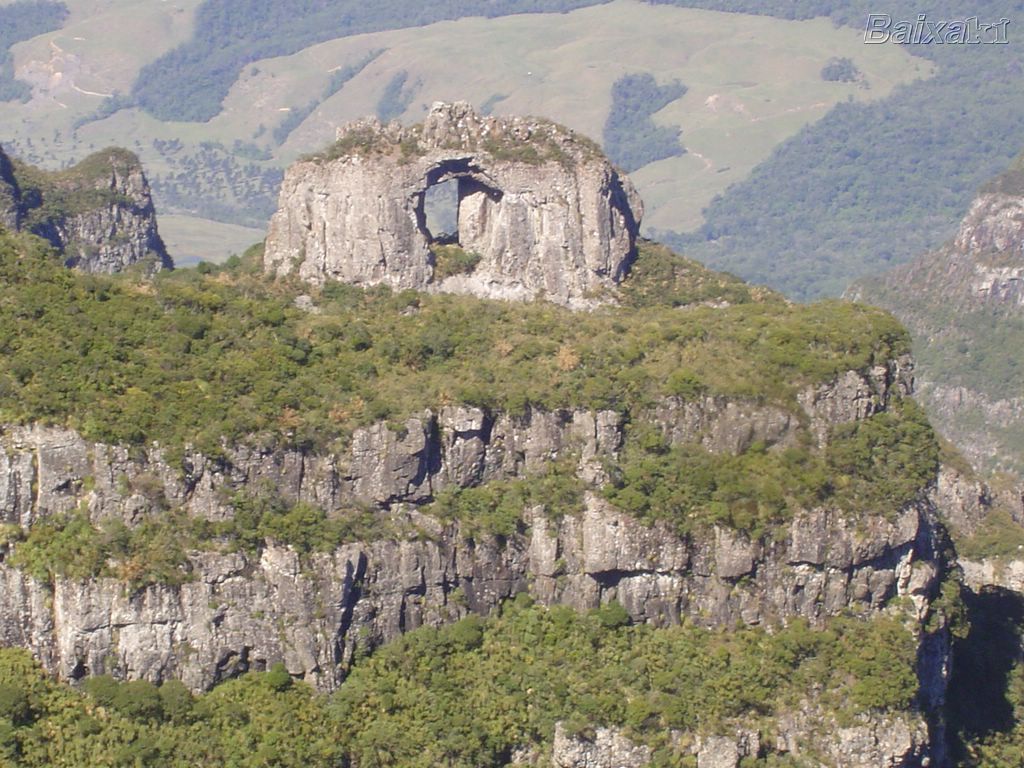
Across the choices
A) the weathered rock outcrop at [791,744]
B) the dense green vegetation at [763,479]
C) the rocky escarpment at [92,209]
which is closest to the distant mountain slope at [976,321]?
the rocky escarpment at [92,209]

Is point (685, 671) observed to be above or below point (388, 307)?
below

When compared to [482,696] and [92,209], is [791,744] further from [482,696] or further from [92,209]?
[92,209]

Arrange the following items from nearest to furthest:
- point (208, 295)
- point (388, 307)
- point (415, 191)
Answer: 1. point (208, 295)
2. point (388, 307)
3. point (415, 191)

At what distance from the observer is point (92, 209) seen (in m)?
90.6

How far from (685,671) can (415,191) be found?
2469 cm

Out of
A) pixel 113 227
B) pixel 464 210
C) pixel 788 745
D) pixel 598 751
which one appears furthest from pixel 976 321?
pixel 598 751

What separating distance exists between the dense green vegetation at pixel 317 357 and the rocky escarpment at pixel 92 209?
97.4ft

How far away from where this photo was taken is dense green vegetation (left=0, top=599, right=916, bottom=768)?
46.2 meters

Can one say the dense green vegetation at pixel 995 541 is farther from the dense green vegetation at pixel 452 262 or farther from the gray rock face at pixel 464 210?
the dense green vegetation at pixel 452 262

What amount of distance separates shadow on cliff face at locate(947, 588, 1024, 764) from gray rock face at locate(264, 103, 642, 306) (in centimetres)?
1751

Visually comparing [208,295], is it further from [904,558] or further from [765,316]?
[904,558]

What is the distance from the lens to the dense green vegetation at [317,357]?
48938mm

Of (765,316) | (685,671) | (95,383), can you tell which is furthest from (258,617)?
(765,316)

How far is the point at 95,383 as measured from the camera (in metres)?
48.9
